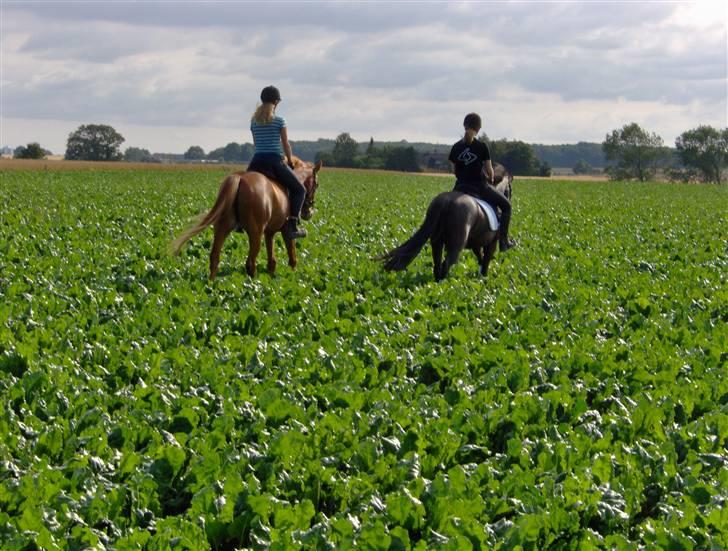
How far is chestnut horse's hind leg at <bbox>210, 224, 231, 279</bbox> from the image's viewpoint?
41.5 feet

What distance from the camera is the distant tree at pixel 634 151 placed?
154000 mm

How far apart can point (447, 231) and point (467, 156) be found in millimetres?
1013

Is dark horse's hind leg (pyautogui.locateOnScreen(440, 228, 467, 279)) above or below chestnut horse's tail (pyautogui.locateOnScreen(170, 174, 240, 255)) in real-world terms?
below

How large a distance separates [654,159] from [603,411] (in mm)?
154625

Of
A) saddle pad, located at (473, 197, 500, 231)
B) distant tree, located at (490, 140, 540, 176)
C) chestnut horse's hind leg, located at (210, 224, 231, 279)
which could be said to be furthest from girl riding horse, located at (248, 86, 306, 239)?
distant tree, located at (490, 140, 540, 176)

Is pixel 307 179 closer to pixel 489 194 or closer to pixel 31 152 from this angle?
pixel 489 194

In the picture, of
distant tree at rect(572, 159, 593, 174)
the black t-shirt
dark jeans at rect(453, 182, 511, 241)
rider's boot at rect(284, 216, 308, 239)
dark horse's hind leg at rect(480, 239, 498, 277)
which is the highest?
distant tree at rect(572, 159, 593, 174)

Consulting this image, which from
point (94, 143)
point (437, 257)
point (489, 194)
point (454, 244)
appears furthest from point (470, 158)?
point (94, 143)

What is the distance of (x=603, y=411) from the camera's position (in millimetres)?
7652

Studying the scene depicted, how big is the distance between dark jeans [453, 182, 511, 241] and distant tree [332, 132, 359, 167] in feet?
301

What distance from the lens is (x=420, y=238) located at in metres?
13.1

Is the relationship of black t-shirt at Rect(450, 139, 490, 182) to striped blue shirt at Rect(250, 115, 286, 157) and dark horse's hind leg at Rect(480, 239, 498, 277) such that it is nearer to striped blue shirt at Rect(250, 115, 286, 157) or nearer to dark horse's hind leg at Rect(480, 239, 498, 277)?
dark horse's hind leg at Rect(480, 239, 498, 277)

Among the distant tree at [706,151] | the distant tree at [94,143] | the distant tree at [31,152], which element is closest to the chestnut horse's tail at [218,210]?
the distant tree at [31,152]

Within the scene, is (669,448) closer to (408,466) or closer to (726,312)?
(408,466)
